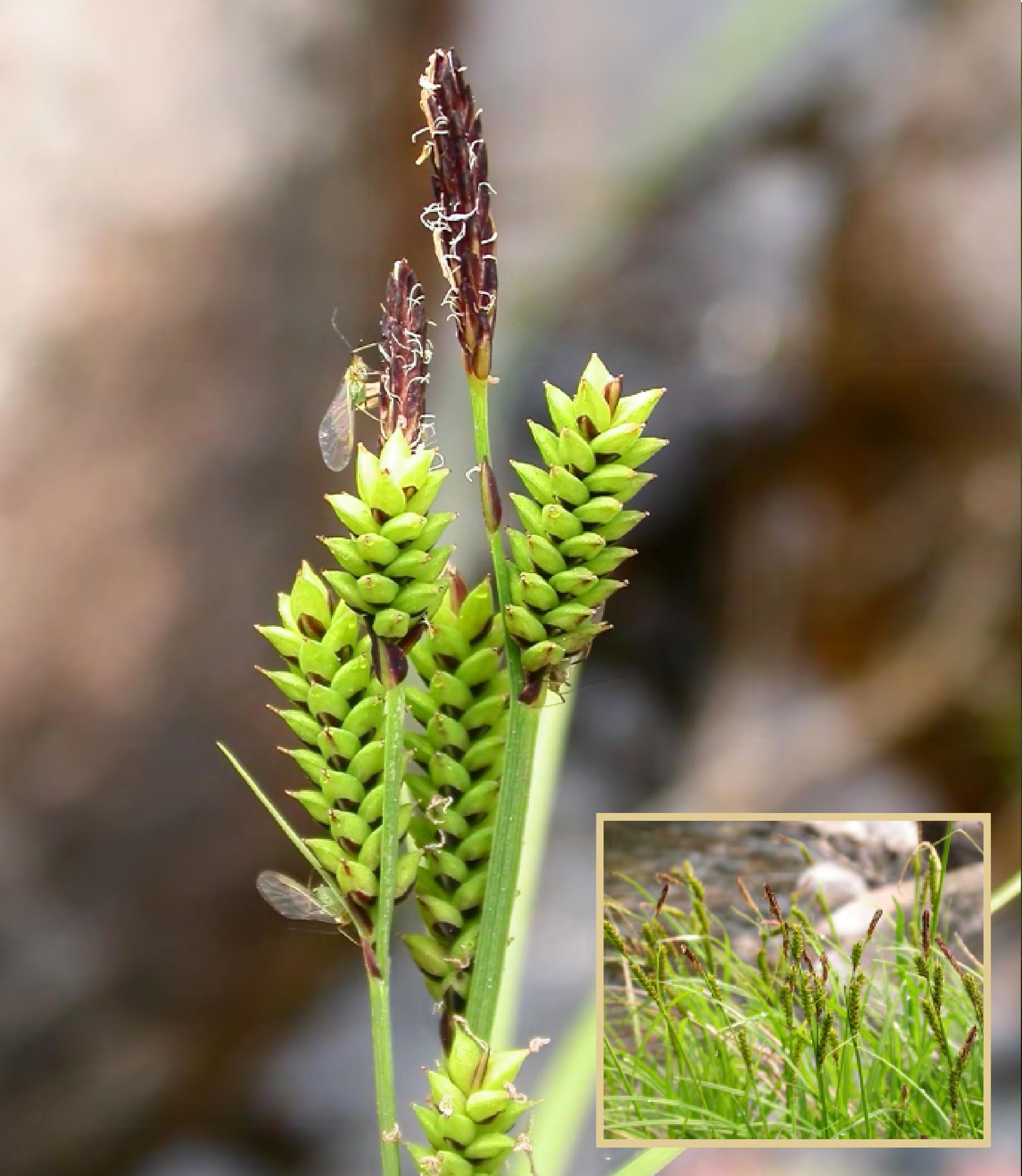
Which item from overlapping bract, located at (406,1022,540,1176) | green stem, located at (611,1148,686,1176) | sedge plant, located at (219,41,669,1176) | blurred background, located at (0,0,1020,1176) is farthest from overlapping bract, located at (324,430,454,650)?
blurred background, located at (0,0,1020,1176)

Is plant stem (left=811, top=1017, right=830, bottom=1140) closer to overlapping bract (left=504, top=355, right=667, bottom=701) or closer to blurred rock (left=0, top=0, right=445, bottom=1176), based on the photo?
overlapping bract (left=504, top=355, right=667, bottom=701)

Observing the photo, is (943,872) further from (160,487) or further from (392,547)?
(160,487)

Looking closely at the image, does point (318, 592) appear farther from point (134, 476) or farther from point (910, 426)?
point (910, 426)

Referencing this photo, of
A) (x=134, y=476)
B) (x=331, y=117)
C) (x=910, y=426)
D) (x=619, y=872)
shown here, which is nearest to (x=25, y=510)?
(x=134, y=476)

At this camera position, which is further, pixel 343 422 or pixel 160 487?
pixel 160 487

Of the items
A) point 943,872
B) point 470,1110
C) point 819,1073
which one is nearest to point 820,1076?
point 819,1073

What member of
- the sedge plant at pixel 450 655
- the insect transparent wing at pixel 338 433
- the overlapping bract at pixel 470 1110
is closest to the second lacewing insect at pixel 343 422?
the insect transparent wing at pixel 338 433
